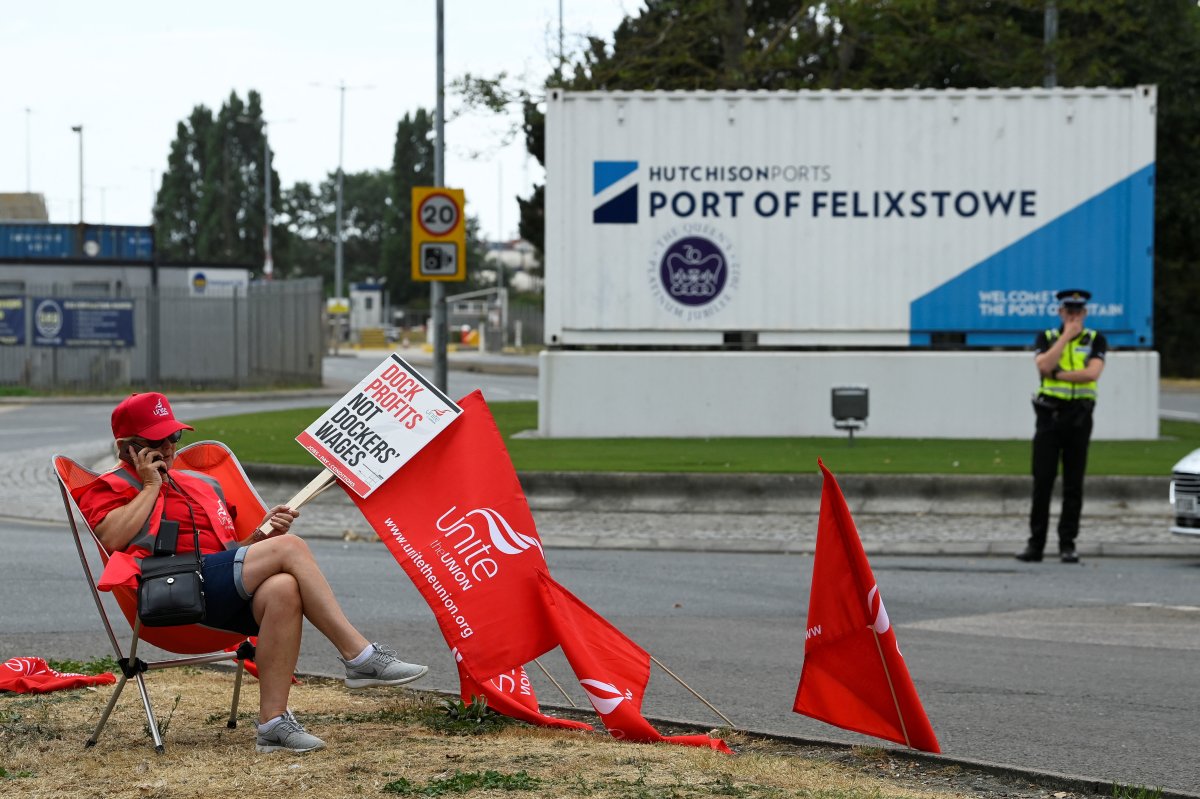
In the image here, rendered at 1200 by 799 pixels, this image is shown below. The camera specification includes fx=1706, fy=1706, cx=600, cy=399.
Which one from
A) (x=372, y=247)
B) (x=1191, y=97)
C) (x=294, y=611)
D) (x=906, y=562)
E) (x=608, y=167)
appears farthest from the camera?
(x=372, y=247)

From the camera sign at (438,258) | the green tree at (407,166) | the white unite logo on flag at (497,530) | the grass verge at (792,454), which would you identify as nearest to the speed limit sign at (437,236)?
the camera sign at (438,258)

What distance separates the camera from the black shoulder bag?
5617mm

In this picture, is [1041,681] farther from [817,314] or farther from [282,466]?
[817,314]

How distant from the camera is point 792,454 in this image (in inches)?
681

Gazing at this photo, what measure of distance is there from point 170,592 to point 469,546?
3.52 ft

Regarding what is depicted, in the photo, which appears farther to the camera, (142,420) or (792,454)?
(792,454)

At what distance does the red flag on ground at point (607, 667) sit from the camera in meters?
5.81

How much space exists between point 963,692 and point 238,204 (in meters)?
111

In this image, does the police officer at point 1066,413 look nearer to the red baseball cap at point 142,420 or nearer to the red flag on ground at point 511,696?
the red flag on ground at point 511,696

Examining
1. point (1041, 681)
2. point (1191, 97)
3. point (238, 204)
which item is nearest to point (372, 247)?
point (238, 204)

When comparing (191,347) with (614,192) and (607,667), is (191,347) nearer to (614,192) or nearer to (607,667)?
(614,192)

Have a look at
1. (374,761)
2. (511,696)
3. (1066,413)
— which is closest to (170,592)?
(374,761)

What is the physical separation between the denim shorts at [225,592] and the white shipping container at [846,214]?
13.9 m

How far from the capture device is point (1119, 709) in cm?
Answer: 689
